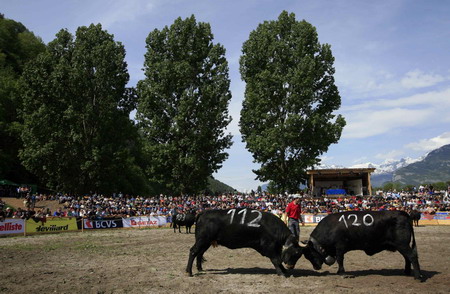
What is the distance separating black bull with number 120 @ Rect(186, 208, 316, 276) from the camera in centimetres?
1205

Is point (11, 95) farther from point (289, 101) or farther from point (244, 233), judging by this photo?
point (244, 233)

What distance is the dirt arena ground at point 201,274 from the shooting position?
10312 millimetres

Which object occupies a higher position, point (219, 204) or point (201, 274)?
point (219, 204)

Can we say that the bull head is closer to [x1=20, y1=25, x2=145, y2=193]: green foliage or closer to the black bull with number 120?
the black bull with number 120

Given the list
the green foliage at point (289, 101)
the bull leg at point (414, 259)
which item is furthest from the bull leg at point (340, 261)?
the green foliage at point (289, 101)

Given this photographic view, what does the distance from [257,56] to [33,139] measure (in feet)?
95.1

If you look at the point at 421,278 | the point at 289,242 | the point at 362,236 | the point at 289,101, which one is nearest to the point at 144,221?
the point at 289,101

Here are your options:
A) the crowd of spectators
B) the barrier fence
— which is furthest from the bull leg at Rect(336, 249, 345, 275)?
the barrier fence

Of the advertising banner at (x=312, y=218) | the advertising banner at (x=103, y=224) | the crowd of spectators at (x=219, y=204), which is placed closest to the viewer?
the advertising banner at (x=103, y=224)

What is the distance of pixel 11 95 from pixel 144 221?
3018cm

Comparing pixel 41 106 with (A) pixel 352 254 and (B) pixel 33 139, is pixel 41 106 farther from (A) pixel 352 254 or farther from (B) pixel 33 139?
(A) pixel 352 254

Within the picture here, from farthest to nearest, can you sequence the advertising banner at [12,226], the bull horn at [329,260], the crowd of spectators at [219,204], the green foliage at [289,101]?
the green foliage at [289,101]
the crowd of spectators at [219,204]
the advertising banner at [12,226]
the bull horn at [329,260]

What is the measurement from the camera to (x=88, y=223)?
32.7m

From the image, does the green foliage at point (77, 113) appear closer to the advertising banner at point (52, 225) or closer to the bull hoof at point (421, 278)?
the advertising banner at point (52, 225)
